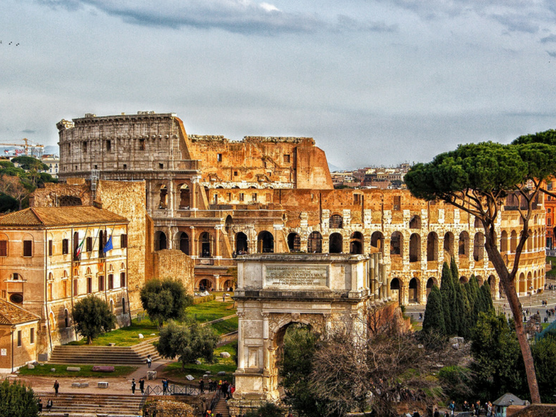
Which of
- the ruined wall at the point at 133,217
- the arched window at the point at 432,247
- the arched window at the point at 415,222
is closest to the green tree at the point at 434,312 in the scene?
the ruined wall at the point at 133,217

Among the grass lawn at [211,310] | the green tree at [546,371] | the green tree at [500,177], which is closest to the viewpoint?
the green tree at [500,177]

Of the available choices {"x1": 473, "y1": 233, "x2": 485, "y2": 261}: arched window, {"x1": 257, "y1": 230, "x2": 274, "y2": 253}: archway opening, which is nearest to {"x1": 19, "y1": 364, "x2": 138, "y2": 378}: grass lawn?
{"x1": 257, "y1": 230, "x2": 274, "y2": 253}: archway opening

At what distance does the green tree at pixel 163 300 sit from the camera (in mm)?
45656

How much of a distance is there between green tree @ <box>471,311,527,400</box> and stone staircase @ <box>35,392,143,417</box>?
12.9 m

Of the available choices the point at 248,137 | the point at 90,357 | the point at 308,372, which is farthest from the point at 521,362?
the point at 248,137

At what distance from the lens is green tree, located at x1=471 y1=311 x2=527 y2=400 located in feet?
113

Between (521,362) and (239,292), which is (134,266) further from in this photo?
(521,362)

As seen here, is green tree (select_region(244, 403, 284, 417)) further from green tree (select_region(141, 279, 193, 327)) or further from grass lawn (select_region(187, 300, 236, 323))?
grass lawn (select_region(187, 300, 236, 323))

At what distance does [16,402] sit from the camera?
29359 mm

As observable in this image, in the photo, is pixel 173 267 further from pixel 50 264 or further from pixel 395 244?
pixel 395 244

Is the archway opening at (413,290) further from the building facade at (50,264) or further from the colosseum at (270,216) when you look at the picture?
the building facade at (50,264)

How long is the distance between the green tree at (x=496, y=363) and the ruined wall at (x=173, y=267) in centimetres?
2223

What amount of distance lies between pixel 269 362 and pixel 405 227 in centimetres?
4573

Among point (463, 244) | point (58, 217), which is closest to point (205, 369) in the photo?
point (58, 217)
